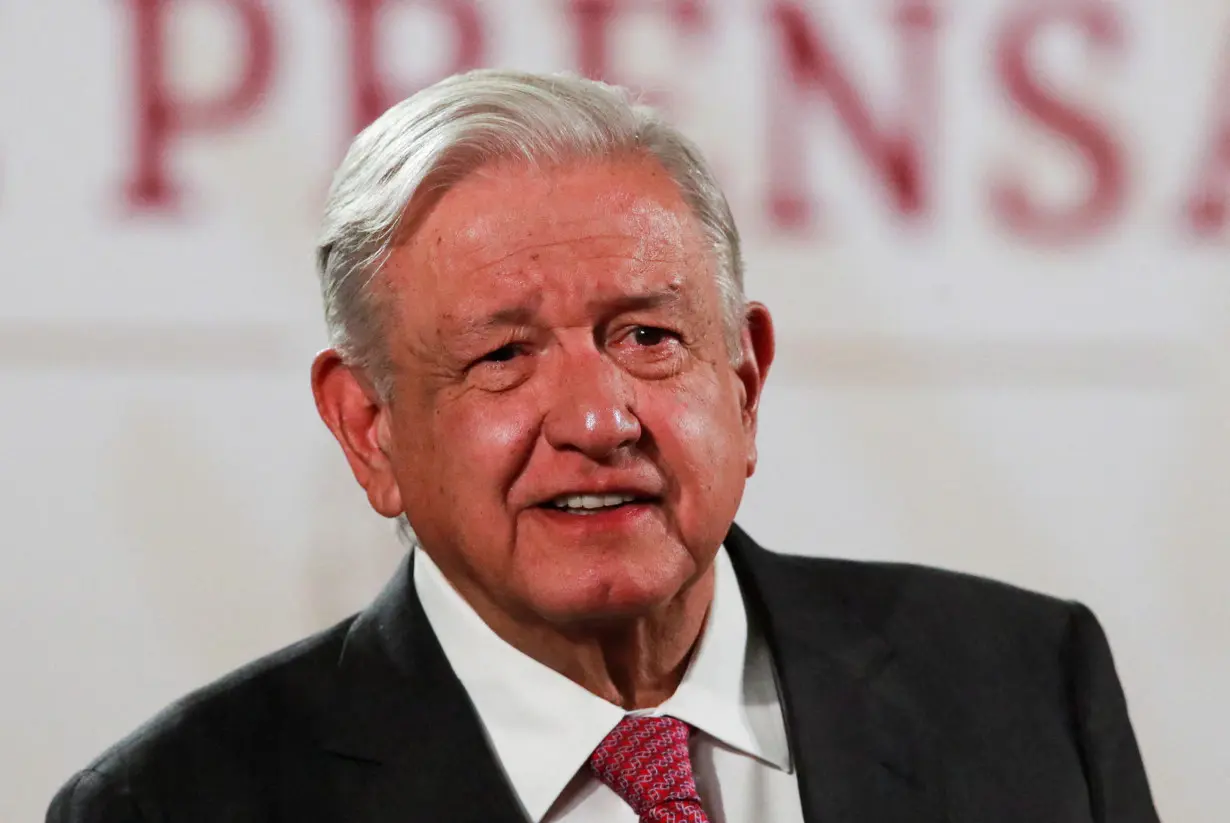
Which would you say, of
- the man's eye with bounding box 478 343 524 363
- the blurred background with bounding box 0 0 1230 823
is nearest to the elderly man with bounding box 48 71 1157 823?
the man's eye with bounding box 478 343 524 363

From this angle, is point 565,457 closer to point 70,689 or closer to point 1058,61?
point 70,689

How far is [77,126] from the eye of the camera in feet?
6.91

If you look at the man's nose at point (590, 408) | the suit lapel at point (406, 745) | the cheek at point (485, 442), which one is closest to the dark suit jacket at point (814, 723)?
the suit lapel at point (406, 745)

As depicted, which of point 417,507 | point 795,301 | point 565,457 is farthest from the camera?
point 795,301

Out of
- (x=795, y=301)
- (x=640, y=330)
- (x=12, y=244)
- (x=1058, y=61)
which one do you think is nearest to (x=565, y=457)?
(x=640, y=330)

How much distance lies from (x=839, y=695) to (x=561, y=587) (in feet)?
1.28

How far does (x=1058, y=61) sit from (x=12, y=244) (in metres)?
1.53

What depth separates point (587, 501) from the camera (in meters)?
1.48

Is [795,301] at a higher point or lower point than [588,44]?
lower

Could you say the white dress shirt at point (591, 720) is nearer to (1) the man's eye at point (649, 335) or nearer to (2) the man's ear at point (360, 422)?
(2) the man's ear at point (360, 422)

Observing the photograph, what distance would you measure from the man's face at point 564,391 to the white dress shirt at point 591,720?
78mm

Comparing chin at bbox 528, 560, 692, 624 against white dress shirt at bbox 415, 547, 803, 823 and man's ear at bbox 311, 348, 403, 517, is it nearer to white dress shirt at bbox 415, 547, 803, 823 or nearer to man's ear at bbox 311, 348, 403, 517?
white dress shirt at bbox 415, 547, 803, 823

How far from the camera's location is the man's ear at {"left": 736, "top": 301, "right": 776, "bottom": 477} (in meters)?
1.67

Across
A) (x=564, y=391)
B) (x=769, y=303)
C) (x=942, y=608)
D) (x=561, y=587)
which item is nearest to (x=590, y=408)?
(x=564, y=391)
